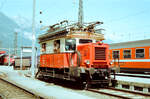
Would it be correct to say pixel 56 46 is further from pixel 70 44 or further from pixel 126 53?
pixel 126 53

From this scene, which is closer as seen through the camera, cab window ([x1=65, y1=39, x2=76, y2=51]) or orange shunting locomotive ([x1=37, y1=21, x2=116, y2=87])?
orange shunting locomotive ([x1=37, y1=21, x2=116, y2=87])

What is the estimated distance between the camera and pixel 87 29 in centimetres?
1391

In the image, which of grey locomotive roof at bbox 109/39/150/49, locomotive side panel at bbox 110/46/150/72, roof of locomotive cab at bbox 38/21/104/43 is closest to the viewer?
roof of locomotive cab at bbox 38/21/104/43

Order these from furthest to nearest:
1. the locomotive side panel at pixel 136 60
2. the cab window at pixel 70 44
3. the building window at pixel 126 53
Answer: the building window at pixel 126 53 → the locomotive side panel at pixel 136 60 → the cab window at pixel 70 44

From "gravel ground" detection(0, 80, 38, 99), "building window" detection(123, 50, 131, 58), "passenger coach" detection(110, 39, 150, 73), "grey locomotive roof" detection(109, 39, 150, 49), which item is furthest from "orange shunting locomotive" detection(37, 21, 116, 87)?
"building window" detection(123, 50, 131, 58)

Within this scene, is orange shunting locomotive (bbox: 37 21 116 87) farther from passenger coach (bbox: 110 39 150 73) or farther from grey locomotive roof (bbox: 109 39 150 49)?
grey locomotive roof (bbox: 109 39 150 49)

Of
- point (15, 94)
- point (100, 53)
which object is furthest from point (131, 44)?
point (15, 94)

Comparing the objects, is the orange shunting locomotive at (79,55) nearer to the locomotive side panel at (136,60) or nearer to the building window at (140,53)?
the locomotive side panel at (136,60)

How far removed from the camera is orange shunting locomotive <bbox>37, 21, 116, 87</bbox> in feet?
39.8

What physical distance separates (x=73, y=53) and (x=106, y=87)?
301cm

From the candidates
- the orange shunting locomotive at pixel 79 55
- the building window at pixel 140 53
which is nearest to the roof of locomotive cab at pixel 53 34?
the orange shunting locomotive at pixel 79 55

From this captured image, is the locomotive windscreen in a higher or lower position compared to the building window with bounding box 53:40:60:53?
lower

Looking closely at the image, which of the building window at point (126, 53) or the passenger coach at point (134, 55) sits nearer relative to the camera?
the passenger coach at point (134, 55)

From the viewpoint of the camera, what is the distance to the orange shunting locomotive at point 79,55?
12.1 metres
